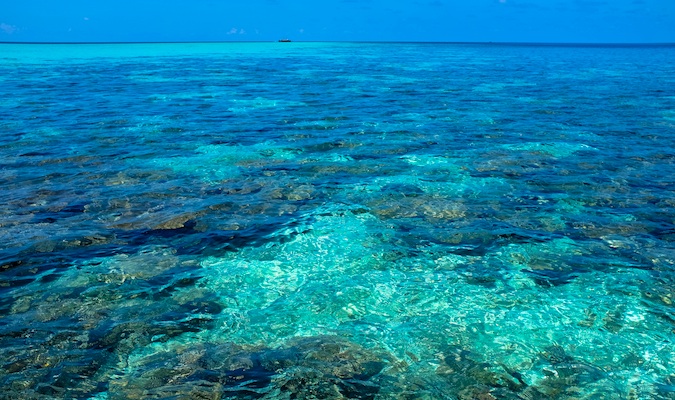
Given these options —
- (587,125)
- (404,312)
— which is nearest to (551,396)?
(404,312)

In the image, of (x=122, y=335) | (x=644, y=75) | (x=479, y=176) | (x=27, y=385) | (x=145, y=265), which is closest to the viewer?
(x=27, y=385)

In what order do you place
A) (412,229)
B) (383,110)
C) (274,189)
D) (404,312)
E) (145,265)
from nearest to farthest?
(404,312), (145,265), (412,229), (274,189), (383,110)

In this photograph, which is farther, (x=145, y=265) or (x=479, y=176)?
(x=479, y=176)

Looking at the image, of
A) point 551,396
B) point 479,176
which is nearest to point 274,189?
point 479,176

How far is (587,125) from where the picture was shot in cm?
1948

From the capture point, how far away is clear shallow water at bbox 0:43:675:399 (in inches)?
233

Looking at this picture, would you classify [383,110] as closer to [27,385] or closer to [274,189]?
[274,189]

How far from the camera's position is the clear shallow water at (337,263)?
5.91 meters

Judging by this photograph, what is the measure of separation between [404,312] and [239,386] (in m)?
2.62

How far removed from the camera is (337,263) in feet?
28.7

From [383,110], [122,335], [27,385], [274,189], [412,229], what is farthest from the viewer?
[383,110]

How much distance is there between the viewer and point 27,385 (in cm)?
554

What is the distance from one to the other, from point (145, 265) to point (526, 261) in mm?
6467

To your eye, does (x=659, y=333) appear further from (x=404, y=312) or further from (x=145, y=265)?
(x=145, y=265)
